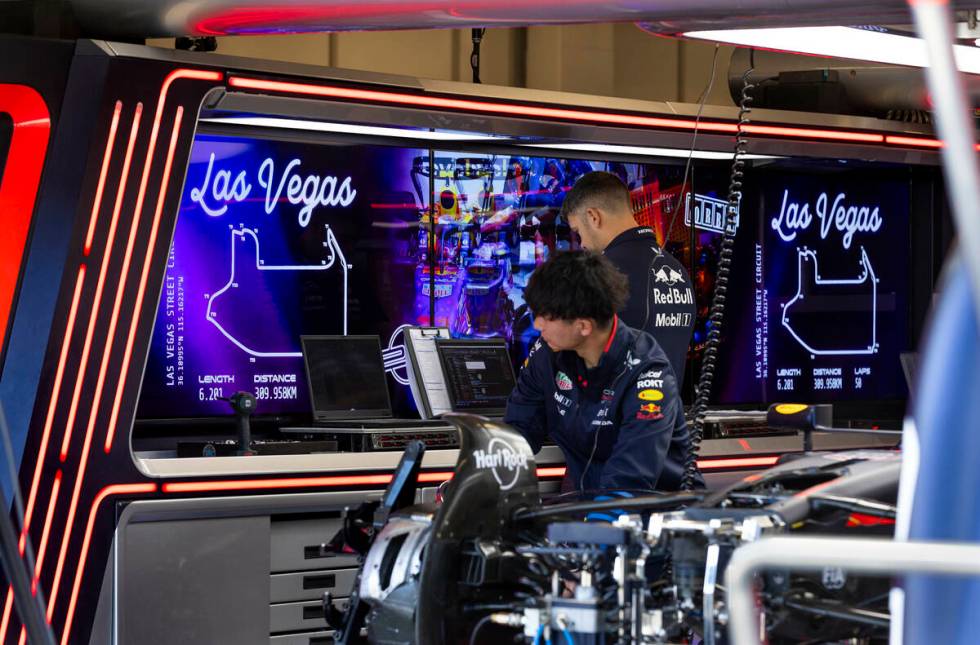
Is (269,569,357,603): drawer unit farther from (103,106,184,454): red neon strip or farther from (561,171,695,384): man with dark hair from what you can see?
(561,171,695,384): man with dark hair

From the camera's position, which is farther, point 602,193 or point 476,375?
point 476,375

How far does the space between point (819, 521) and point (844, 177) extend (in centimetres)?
461

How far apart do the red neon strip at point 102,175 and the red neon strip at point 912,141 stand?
3508mm

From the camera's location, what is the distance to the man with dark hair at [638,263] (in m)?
4.70

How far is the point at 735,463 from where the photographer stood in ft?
18.6

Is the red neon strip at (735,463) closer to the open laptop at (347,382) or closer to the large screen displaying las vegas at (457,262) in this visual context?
the large screen displaying las vegas at (457,262)

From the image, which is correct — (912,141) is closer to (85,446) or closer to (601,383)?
(601,383)

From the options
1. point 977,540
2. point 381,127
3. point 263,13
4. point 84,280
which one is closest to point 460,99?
point 381,127

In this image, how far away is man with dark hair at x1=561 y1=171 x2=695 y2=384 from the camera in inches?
185

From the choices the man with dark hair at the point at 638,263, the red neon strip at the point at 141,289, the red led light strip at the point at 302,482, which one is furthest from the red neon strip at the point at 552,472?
the red neon strip at the point at 141,289

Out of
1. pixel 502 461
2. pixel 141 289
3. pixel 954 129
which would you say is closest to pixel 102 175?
pixel 141 289

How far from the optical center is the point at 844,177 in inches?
280

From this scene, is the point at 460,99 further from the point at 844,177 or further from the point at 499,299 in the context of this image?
the point at 844,177

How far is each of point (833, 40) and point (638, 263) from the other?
3.21 feet
